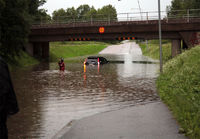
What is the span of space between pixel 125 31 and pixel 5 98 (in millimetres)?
39239

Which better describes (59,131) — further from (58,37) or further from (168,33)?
(58,37)

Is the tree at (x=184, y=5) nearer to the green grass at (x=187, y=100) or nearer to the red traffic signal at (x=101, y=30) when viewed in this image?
the red traffic signal at (x=101, y=30)

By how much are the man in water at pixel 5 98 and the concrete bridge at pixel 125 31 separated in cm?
3614

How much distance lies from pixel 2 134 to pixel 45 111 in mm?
6340

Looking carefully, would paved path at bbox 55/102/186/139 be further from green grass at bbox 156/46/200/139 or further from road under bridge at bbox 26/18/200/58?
road under bridge at bbox 26/18/200/58

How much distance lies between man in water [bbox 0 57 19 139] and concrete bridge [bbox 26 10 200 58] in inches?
1423

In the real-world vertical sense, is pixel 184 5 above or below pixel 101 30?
above

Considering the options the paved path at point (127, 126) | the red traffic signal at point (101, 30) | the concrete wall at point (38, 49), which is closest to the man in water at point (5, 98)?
the paved path at point (127, 126)

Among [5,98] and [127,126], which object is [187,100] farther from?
[5,98]

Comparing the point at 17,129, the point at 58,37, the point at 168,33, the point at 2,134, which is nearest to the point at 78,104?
the point at 17,129

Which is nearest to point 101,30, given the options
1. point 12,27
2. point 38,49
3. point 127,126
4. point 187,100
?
point 12,27

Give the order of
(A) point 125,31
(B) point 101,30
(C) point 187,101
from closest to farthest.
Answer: (C) point 187,101 → (A) point 125,31 → (B) point 101,30

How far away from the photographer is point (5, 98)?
15.4ft

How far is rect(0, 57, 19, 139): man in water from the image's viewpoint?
4633mm
